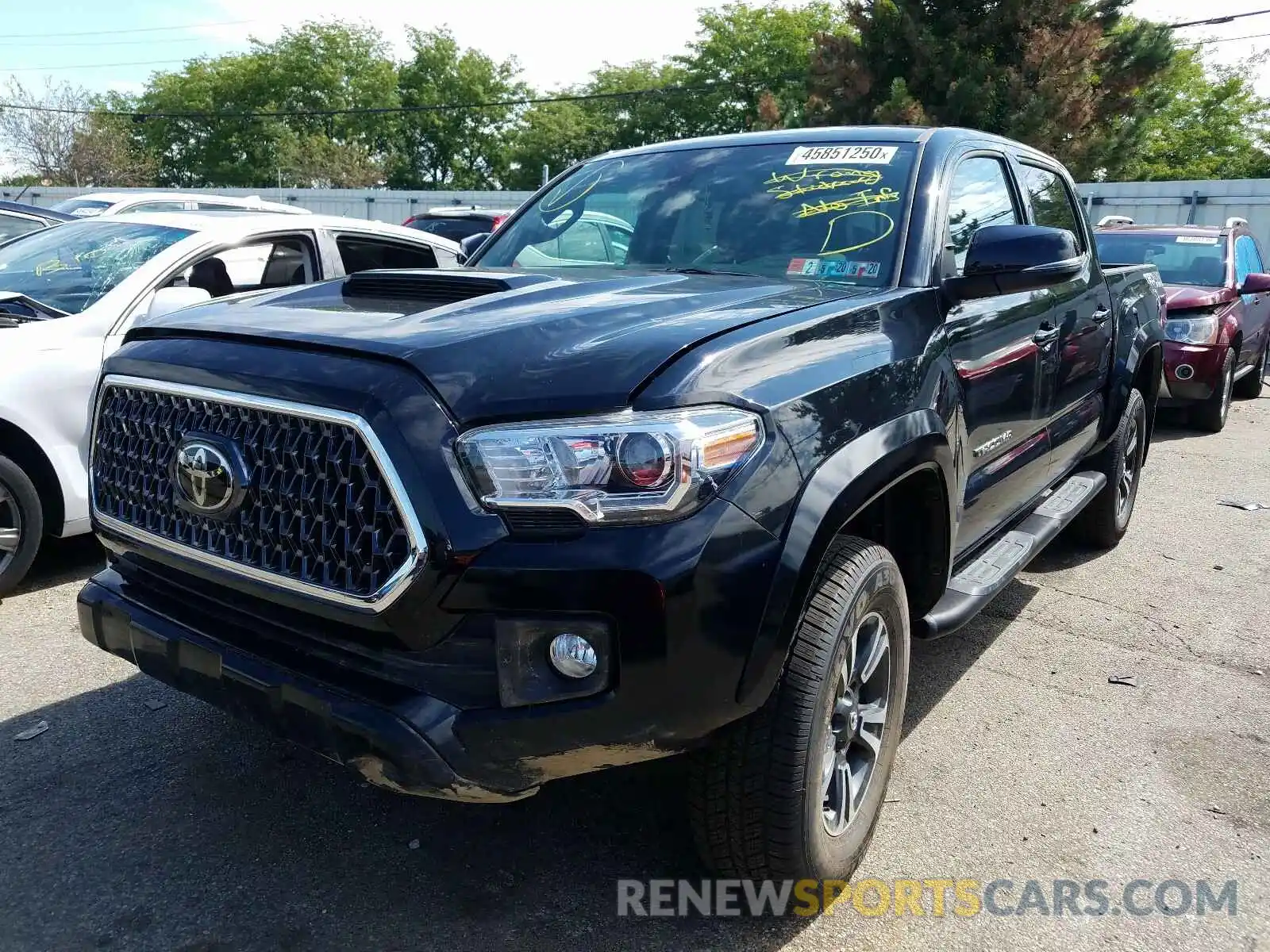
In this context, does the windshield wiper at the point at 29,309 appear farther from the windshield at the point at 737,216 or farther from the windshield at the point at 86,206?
the windshield at the point at 86,206

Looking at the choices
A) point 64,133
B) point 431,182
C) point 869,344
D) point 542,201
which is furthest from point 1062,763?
point 431,182

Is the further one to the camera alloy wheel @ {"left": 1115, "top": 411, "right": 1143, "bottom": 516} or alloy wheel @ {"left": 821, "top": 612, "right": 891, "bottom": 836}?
alloy wheel @ {"left": 1115, "top": 411, "right": 1143, "bottom": 516}

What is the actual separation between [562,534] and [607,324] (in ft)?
1.82

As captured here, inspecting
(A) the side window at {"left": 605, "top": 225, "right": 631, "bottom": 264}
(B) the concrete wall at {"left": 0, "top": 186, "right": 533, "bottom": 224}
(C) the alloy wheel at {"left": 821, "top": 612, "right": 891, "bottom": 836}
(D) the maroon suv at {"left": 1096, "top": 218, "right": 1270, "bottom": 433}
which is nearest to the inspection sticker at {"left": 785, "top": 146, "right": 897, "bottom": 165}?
(A) the side window at {"left": 605, "top": 225, "right": 631, "bottom": 264}

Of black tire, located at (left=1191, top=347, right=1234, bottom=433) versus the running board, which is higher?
the running board

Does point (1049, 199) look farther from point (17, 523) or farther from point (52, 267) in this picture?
point (52, 267)

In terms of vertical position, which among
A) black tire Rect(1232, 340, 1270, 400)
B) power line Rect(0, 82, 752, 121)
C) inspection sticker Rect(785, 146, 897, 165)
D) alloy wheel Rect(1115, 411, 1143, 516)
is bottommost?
black tire Rect(1232, 340, 1270, 400)

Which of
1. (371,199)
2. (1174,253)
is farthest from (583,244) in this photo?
(371,199)

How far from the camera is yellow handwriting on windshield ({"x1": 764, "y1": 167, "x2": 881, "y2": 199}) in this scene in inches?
126

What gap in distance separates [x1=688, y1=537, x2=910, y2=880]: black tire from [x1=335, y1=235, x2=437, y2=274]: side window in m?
4.02

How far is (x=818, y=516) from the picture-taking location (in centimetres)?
209

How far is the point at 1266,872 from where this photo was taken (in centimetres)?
269

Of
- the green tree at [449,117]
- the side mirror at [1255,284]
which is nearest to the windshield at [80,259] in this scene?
the side mirror at [1255,284]

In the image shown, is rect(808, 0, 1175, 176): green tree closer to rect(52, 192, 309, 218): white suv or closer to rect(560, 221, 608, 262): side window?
rect(52, 192, 309, 218): white suv
